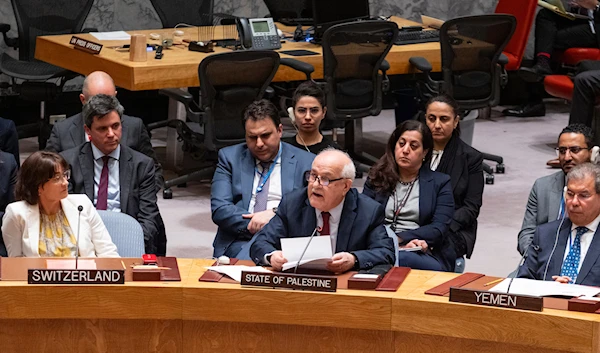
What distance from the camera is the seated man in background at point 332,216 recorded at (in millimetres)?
A: 4469

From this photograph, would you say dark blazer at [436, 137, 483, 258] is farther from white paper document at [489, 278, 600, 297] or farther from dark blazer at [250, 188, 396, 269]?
white paper document at [489, 278, 600, 297]

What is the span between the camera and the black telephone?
322 inches

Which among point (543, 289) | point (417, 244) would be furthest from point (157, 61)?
point (543, 289)

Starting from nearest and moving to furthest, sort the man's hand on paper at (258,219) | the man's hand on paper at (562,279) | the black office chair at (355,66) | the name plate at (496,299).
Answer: the name plate at (496,299) < the man's hand on paper at (562,279) < the man's hand on paper at (258,219) < the black office chair at (355,66)

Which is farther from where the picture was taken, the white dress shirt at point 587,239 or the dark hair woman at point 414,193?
the dark hair woman at point 414,193

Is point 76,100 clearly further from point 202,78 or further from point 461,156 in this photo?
point 461,156

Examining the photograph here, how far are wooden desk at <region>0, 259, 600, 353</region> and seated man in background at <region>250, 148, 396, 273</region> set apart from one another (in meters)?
0.44

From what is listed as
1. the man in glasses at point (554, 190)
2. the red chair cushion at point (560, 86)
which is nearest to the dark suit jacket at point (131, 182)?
the man in glasses at point (554, 190)

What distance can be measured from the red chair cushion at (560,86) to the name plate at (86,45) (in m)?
3.70

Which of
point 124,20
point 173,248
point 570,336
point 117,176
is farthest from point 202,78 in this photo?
point 570,336

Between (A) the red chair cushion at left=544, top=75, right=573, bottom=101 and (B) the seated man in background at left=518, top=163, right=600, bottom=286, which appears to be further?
(A) the red chair cushion at left=544, top=75, right=573, bottom=101

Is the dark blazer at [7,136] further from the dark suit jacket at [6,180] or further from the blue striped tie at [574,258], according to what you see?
the blue striped tie at [574,258]

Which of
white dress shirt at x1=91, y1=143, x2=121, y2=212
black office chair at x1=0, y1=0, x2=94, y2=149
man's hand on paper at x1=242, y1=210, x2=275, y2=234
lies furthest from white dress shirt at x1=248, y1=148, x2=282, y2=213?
black office chair at x1=0, y1=0, x2=94, y2=149

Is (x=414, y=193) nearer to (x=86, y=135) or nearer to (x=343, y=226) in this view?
(x=343, y=226)
